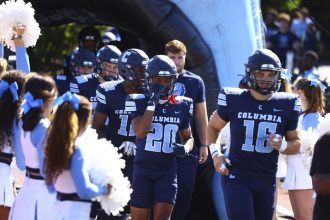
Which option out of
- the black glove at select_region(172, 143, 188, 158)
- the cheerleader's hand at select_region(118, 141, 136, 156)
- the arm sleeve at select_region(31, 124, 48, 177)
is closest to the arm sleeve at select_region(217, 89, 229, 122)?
Answer: the black glove at select_region(172, 143, 188, 158)

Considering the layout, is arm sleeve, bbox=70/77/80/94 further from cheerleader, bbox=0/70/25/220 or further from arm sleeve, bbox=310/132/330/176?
arm sleeve, bbox=310/132/330/176

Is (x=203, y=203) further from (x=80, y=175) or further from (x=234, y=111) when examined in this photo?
(x=80, y=175)

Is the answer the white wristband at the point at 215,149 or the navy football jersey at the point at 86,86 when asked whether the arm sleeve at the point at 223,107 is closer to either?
the white wristband at the point at 215,149

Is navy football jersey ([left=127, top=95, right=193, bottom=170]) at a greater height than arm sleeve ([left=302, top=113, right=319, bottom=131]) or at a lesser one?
lesser

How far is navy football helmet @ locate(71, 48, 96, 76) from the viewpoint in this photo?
9.96 m

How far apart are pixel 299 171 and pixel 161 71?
1.85 meters

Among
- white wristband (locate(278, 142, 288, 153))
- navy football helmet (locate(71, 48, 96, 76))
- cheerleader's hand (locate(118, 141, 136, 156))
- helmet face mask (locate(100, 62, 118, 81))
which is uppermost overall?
navy football helmet (locate(71, 48, 96, 76))

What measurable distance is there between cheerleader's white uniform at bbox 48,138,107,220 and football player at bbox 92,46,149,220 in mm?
2201

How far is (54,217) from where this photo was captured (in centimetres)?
652

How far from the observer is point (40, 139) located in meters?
6.47

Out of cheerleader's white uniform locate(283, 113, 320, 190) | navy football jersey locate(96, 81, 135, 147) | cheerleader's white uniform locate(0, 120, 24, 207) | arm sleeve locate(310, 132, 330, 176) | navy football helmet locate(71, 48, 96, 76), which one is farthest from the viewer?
navy football helmet locate(71, 48, 96, 76)

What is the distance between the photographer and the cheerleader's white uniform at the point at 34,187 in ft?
21.4

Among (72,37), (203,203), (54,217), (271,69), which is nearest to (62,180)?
(54,217)

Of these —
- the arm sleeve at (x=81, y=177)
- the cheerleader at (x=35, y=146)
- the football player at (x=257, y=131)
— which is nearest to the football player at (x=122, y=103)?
the football player at (x=257, y=131)
